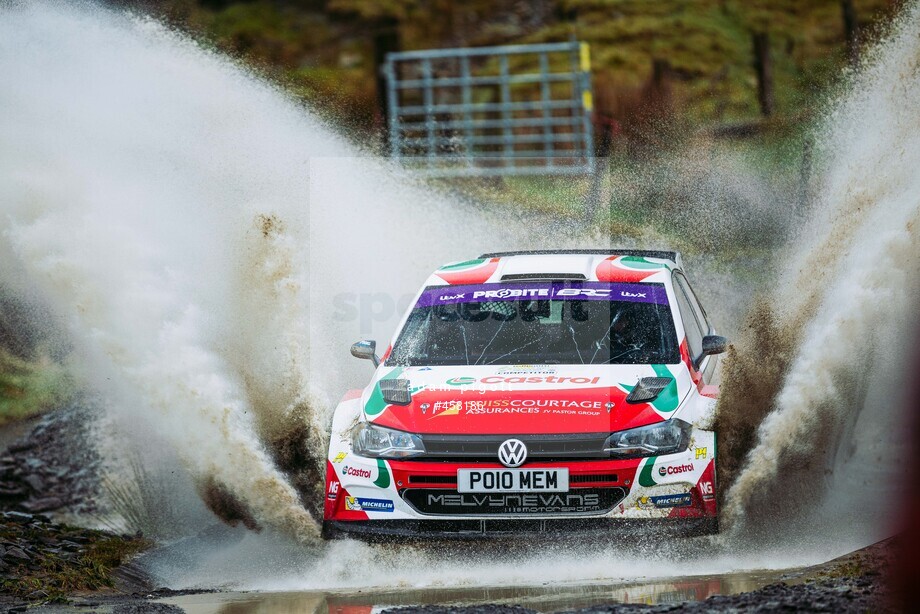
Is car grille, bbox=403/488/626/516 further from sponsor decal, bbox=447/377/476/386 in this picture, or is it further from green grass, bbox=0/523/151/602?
green grass, bbox=0/523/151/602

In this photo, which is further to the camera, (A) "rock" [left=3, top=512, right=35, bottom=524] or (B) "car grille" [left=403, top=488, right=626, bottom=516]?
(A) "rock" [left=3, top=512, right=35, bottom=524]

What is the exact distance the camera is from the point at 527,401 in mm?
7262

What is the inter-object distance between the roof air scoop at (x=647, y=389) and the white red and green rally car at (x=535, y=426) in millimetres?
12

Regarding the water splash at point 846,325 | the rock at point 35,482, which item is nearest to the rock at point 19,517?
the rock at point 35,482

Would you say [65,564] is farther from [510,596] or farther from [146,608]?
[510,596]

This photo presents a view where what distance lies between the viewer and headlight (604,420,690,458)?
698 centimetres

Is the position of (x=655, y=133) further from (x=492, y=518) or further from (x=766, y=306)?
(x=492, y=518)

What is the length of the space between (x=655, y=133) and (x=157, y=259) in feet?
24.0

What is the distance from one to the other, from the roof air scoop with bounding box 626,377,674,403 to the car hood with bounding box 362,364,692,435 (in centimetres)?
4

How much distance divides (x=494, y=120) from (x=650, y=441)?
1520 centimetres

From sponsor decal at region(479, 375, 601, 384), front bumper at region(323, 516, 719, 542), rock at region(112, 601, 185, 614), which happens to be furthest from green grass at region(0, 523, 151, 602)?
sponsor decal at region(479, 375, 601, 384)

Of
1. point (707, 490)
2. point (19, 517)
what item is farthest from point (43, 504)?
point (707, 490)

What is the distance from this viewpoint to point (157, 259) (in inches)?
435

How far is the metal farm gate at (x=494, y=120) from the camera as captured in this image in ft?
64.8
